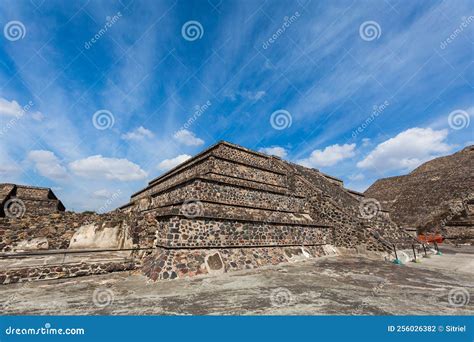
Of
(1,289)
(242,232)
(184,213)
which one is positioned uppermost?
(184,213)

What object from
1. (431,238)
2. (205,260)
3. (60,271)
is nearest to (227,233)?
(205,260)

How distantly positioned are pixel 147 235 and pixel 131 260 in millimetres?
925

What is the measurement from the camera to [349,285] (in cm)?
562

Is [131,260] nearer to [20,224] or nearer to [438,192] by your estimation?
[20,224]

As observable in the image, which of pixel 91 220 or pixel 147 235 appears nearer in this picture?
pixel 147 235

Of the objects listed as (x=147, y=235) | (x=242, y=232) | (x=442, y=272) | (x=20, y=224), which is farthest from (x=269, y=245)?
(x=20, y=224)

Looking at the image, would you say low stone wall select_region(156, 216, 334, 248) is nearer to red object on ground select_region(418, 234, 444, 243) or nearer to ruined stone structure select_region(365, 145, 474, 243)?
red object on ground select_region(418, 234, 444, 243)

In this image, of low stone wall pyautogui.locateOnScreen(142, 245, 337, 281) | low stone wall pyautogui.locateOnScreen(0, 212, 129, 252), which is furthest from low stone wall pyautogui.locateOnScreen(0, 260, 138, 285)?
low stone wall pyautogui.locateOnScreen(0, 212, 129, 252)

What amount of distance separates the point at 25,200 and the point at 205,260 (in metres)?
21.7

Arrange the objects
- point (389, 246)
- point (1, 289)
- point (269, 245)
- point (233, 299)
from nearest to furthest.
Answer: point (233, 299), point (1, 289), point (269, 245), point (389, 246)

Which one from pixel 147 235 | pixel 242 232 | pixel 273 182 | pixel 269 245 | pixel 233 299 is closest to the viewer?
pixel 233 299

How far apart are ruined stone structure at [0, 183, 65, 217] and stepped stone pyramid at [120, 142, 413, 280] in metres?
11.9

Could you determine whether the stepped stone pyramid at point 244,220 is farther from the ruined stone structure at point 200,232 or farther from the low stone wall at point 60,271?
the low stone wall at point 60,271

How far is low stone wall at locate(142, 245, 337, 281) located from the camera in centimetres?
645
